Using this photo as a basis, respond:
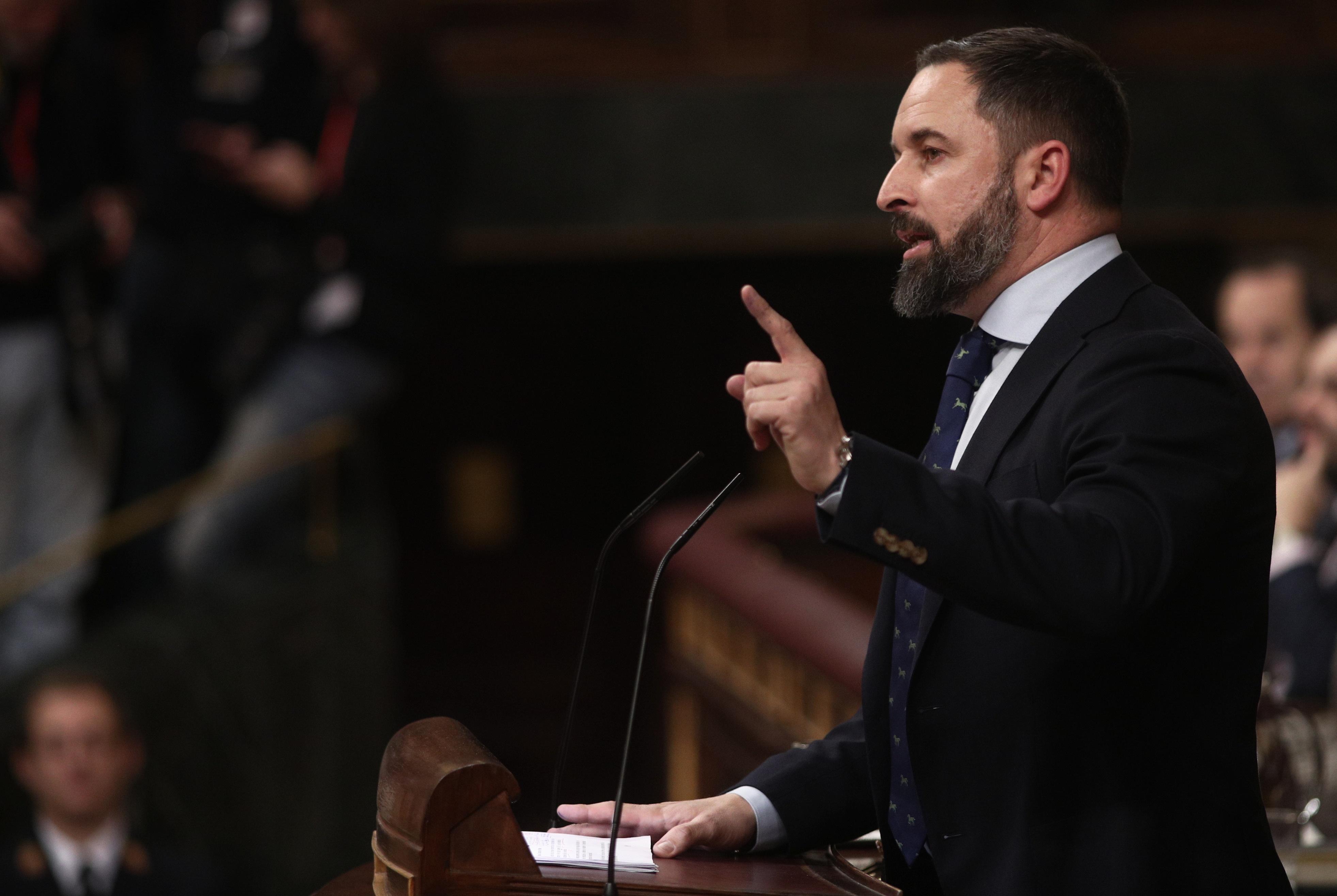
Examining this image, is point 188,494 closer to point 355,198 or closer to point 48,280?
point 48,280

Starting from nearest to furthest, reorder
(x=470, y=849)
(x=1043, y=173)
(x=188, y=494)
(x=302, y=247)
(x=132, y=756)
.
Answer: (x=470, y=849), (x=1043, y=173), (x=132, y=756), (x=302, y=247), (x=188, y=494)

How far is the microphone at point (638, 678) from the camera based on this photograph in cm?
141

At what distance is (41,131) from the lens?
4.73 meters

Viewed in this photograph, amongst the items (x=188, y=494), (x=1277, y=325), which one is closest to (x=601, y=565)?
(x=1277, y=325)

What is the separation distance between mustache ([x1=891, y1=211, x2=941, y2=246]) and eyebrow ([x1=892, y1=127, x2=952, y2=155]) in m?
0.06

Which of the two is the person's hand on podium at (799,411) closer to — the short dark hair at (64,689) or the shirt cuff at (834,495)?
the shirt cuff at (834,495)

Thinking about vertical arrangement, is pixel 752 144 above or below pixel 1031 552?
below

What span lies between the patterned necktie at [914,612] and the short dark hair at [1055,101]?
0.18 m

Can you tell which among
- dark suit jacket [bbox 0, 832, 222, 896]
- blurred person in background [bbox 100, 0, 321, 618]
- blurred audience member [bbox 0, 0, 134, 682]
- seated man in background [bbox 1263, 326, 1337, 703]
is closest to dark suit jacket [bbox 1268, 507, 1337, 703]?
seated man in background [bbox 1263, 326, 1337, 703]

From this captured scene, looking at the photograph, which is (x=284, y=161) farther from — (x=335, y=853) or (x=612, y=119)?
(x=335, y=853)

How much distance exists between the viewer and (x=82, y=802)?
445cm

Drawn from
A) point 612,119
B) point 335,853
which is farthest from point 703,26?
point 335,853

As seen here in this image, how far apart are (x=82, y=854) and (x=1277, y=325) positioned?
316 centimetres

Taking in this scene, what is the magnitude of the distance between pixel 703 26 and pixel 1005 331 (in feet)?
15.3
